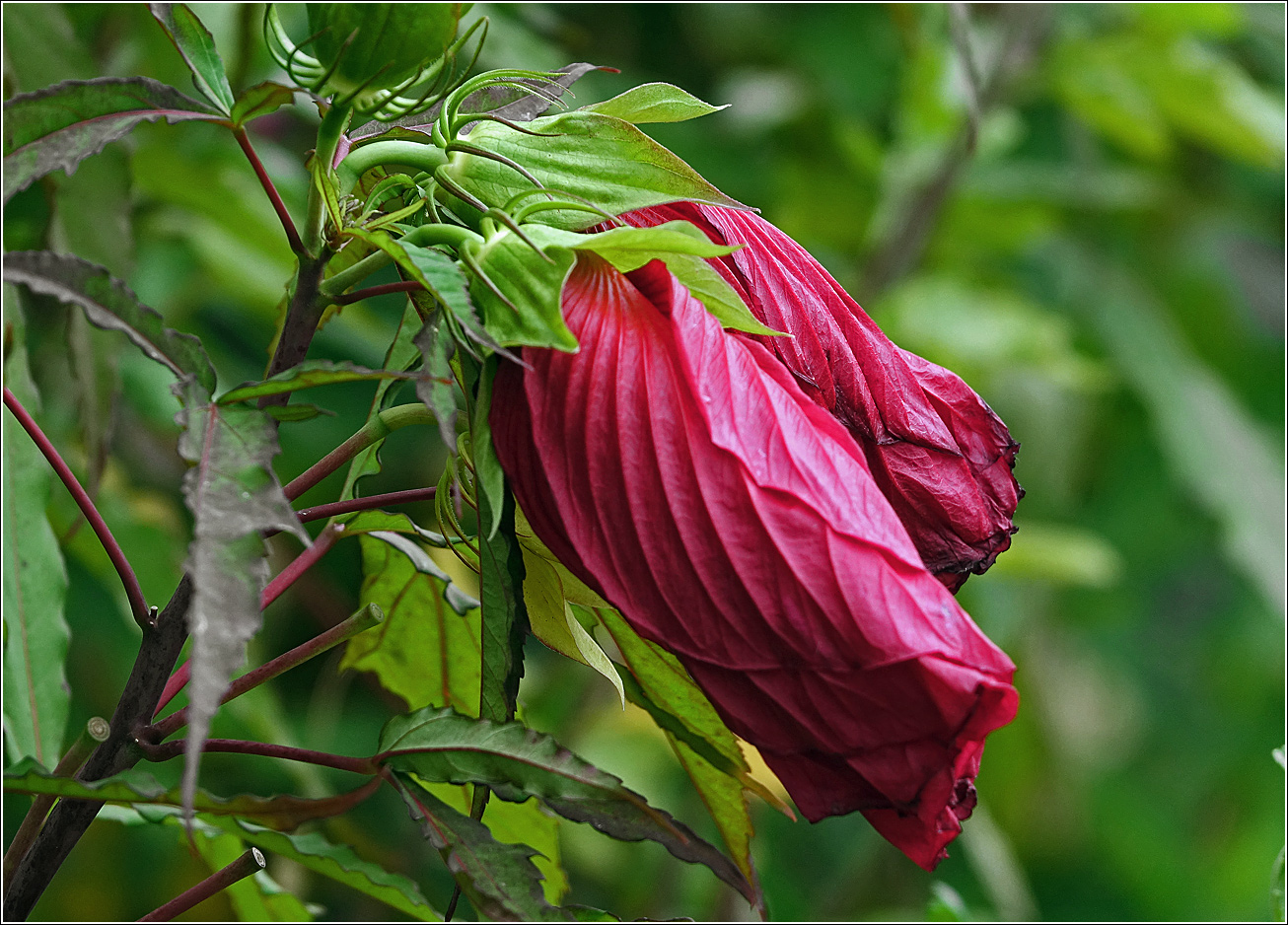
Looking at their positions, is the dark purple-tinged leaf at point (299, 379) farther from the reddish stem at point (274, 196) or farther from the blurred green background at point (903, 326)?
the blurred green background at point (903, 326)

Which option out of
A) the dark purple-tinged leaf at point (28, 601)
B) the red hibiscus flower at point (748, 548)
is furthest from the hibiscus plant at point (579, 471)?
the dark purple-tinged leaf at point (28, 601)

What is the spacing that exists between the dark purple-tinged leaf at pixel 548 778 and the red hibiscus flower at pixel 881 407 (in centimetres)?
9

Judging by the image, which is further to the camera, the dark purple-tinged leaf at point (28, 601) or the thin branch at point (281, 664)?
the dark purple-tinged leaf at point (28, 601)

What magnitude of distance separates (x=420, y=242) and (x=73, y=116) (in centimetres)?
8

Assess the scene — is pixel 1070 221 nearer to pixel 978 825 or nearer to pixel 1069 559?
pixel 1069 559

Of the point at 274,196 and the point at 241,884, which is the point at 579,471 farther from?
the point at 241,884

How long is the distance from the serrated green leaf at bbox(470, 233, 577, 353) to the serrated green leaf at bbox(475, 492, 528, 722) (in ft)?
0.11

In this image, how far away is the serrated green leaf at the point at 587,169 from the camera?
25 cm

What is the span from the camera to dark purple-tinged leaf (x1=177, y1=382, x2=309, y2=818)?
0.19 m

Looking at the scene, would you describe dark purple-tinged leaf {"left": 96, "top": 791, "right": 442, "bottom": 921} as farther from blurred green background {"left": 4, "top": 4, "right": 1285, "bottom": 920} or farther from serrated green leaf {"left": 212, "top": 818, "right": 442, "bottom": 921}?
blurred green background {"left": 4, "top": 4, "right": 1285, "bottom": 920}

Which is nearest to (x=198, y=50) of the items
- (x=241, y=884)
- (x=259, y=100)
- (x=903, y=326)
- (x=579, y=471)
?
(x=259, y=100)

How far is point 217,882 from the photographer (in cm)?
28

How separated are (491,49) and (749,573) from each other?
0.45 m

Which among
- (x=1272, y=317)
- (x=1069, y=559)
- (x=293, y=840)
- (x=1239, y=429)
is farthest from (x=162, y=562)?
(x=1272, y=317)
